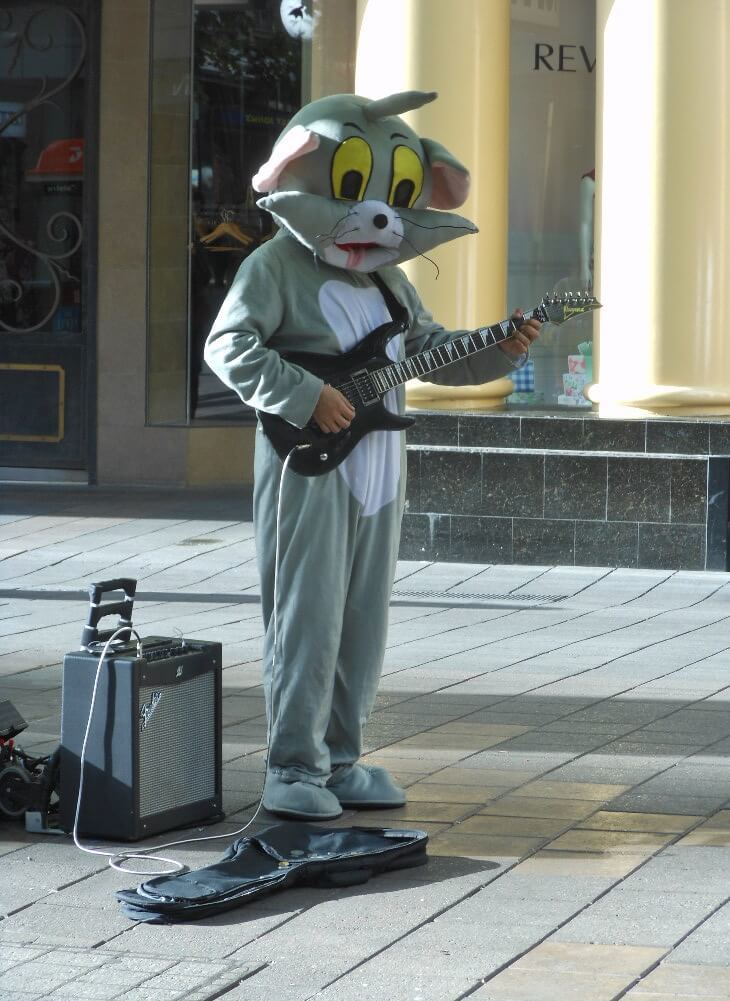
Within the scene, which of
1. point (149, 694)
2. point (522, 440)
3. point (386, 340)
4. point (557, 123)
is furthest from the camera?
point (557, 123)

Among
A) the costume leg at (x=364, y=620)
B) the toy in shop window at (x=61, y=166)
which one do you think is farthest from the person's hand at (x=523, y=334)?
the toy in shop window at (x=61, y=166)

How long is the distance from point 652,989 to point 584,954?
0.26 meters

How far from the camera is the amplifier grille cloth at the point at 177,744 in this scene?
4871mm

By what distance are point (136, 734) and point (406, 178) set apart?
1814 millimetres

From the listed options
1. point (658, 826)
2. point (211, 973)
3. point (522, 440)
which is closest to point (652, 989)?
point (211, 973)

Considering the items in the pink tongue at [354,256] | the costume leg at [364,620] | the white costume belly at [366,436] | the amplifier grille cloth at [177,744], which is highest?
the pink tongue at [354,256]

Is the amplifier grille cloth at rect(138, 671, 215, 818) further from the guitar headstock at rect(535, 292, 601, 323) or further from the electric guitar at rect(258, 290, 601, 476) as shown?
the guitar headstock at rect(535, 292, 601, 323)

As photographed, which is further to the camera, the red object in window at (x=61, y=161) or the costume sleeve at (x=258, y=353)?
the red object in window at (x=61, y=161)

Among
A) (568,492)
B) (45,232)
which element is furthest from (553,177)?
(45,232)

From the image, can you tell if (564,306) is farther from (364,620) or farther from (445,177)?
(364,620)

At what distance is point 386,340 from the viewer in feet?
17.0

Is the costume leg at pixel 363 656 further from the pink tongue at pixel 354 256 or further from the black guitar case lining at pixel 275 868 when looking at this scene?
the pink tongue at pixel 354 256

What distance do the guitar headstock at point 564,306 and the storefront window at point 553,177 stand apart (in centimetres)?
672

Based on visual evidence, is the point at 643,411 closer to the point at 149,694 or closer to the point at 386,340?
the point at 386,340
